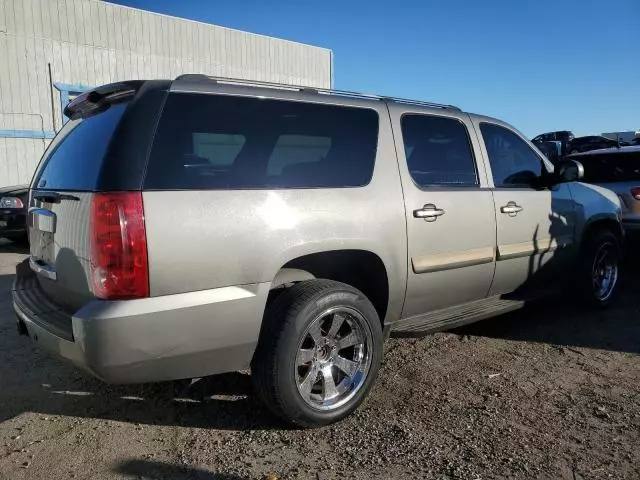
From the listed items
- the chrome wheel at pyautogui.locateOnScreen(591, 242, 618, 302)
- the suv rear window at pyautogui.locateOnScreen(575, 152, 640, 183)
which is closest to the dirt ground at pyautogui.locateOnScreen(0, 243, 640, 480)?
the chrome wheel at pyautogui.locateOnScreen(591, 242, 618, 302)

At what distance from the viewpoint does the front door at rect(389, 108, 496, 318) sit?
3.43 meters

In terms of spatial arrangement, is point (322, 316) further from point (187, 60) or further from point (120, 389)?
point (187, 60)

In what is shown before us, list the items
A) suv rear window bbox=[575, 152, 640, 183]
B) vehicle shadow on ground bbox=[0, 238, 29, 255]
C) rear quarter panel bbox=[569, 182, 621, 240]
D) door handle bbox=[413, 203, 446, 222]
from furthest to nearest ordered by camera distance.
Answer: vehicle shadow on ground bbox=[0, 238, 29, 255] → suv rear window bbox=[575, 152, 640, 183] → rear quarter panel bbox=[569, 182, 621, 240] → door handle bbox=[413, 203, 446, 222]

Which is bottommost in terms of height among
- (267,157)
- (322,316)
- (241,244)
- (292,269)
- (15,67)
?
(322,316)

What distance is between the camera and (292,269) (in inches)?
118

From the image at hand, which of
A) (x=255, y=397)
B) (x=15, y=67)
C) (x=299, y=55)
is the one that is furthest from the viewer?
(x=299, y=55)

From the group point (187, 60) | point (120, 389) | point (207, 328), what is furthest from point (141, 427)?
point (187, 60)

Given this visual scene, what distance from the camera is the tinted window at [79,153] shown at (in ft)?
8.32

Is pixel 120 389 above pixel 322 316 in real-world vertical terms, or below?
below

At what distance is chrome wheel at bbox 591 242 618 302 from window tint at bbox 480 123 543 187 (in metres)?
1.26

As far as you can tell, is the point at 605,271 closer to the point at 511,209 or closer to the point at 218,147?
the point at 511,209

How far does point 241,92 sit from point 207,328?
4.17 feet

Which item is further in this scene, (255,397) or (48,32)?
(48,32)

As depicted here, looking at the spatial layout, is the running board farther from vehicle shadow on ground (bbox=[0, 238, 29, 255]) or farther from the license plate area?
vehicle shadow on ground (bbox=[0, 238, 29, 255])
